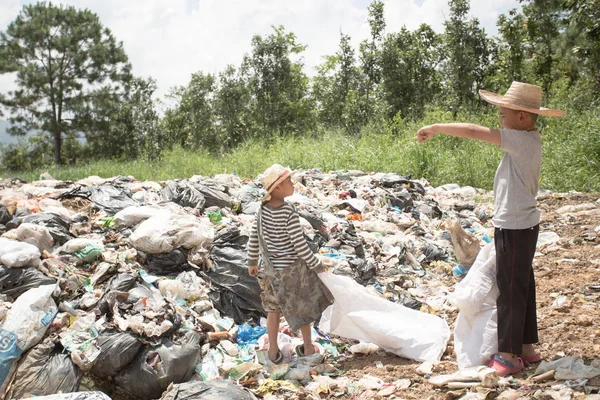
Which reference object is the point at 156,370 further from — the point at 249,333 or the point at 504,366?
the point at 504,366

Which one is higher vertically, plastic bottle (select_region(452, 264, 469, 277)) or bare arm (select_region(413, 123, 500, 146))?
bare arm (select_region(413, 123, 500, 146))

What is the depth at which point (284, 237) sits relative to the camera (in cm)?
312

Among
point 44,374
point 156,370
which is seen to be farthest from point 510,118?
point 44,374

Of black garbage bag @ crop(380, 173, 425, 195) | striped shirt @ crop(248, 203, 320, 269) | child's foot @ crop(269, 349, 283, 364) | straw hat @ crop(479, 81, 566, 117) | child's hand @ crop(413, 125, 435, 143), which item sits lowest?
child's foot @ crop(269, 349, 283, 364)

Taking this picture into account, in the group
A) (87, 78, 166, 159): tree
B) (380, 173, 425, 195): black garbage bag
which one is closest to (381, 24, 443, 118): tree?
(380, 173, 425, 195): black garbage bag

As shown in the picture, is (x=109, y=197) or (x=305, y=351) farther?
(x=109, y=197)

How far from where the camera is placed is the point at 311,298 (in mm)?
3197

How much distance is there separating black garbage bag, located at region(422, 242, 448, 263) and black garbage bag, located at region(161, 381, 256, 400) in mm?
3343

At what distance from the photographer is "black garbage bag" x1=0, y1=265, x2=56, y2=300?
3.59m

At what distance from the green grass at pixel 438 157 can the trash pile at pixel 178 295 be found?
371 centimetres

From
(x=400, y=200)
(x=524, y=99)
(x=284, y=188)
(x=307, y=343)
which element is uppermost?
(x=524, y=99)

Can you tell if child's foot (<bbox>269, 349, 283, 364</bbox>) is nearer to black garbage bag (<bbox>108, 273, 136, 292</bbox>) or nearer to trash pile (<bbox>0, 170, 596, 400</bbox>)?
trash pile (<bbox>0, 170, 596, 400</bbox>)

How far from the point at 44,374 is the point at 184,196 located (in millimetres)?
2885

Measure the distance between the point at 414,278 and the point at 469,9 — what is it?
13.3 meters
